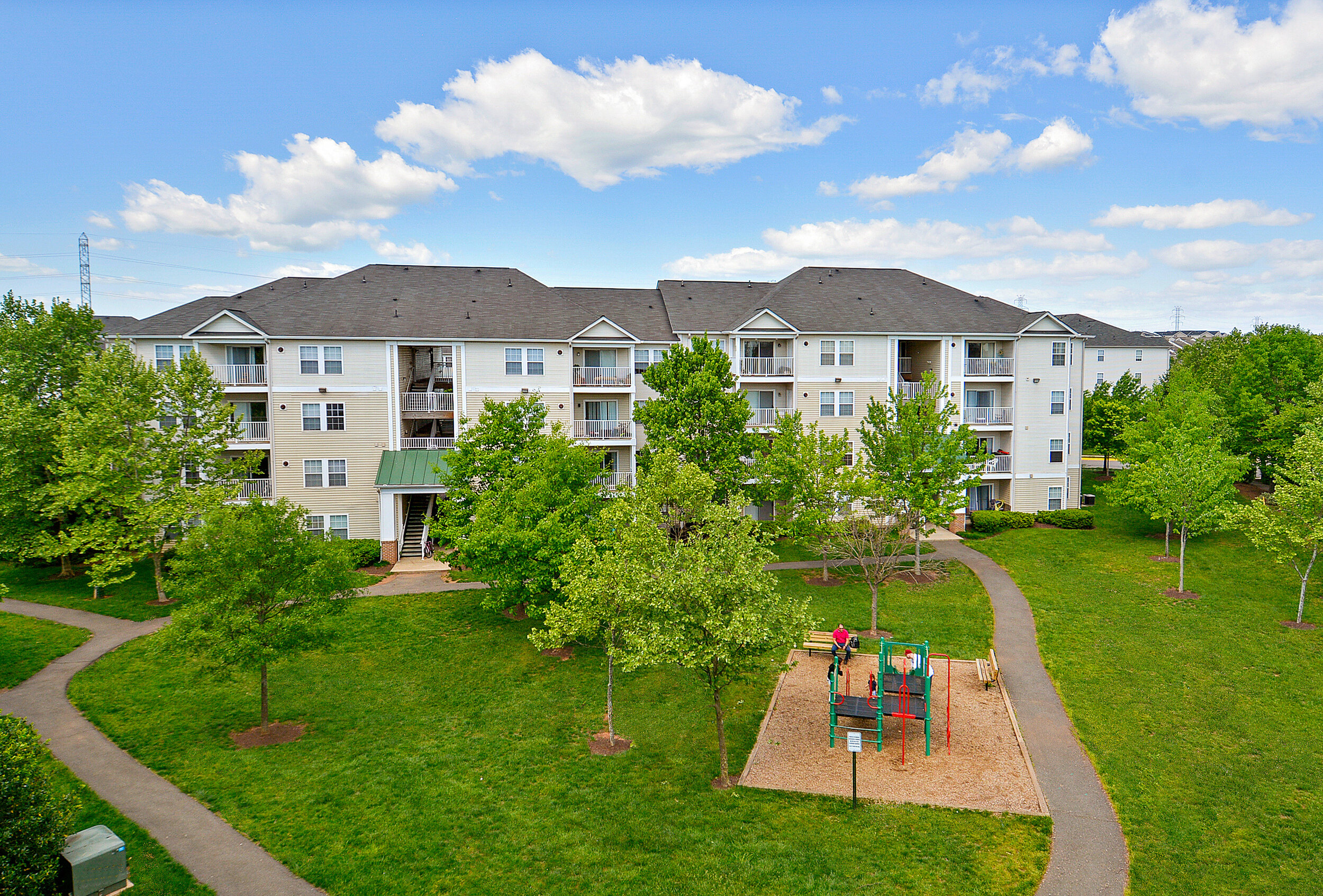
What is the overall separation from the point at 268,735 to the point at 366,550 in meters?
17.3

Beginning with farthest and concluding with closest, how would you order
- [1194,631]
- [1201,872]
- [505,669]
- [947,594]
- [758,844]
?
[947,594] < [1194,631] < [505,669] < [758,844] < [1201,872]

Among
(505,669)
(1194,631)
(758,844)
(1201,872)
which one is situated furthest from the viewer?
(1194,631)

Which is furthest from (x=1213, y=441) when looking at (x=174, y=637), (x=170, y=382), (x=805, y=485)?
(x=170, y=382)

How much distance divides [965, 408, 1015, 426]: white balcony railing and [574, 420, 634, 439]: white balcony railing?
69.6ft

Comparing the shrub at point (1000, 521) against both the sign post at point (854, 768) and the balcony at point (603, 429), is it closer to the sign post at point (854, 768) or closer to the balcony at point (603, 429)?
the balcony at point (603, 429)

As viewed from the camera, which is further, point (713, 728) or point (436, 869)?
point (713, 728)

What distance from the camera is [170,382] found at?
105ft

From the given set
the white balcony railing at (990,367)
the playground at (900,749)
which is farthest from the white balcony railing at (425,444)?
the white balcony railing at (990,367)

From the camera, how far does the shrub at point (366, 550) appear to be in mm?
35597

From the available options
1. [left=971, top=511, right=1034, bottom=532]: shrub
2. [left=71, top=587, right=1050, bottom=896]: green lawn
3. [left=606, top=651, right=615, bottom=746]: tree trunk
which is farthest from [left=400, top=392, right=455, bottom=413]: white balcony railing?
[left=971, top=511, right=1034, bottom=532]: shrub

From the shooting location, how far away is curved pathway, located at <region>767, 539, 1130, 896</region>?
13.8 m

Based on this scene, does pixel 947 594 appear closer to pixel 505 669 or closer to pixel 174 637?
pixel 505 669

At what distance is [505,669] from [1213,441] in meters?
37.7

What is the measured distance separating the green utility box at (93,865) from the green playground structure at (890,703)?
15.5 m
